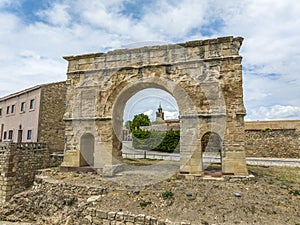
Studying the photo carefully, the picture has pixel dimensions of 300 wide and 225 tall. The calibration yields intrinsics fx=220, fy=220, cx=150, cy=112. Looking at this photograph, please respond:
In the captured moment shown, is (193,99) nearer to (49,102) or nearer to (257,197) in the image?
(257,197)

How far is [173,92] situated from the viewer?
9258 mm

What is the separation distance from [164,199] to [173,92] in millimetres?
4373

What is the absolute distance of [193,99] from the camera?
8938 millimetres

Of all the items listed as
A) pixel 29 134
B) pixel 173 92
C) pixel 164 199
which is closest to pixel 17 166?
pixel 29 134

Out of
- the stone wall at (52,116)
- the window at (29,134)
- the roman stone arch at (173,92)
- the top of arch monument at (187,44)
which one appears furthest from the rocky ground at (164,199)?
the window at (29,134)

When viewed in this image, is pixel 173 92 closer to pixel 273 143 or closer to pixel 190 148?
pixel 190 148

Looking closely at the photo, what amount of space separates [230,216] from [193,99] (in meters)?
4.62

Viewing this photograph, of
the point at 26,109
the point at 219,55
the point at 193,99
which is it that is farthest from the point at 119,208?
the point at 26,109

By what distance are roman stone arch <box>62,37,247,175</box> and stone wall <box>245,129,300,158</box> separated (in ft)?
39.1

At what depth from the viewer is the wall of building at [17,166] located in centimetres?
1010

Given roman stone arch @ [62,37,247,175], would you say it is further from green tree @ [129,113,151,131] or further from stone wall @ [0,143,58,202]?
green tree @ [129,113,151,131]

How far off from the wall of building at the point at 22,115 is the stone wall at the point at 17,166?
2.94 m

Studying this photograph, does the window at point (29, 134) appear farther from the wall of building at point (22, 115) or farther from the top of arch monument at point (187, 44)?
the top of arch monument at point (187, 44)

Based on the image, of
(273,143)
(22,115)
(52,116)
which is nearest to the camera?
(52,116)
